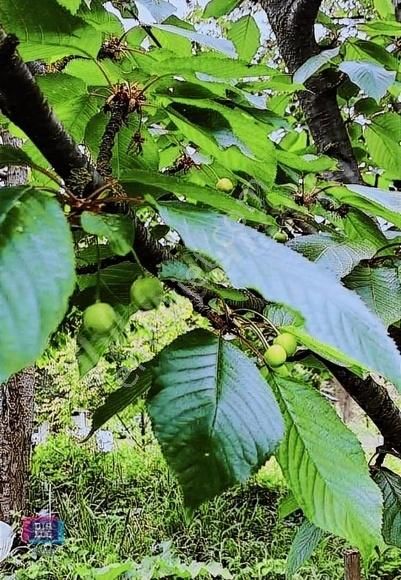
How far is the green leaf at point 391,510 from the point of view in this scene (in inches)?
20.9

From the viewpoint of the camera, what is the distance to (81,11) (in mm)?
353

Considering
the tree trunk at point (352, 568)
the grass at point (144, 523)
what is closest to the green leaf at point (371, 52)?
the tree trunk at point (352, 568)

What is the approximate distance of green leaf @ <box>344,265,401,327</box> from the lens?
42cm

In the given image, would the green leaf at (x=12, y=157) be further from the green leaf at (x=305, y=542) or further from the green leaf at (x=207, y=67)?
the green leaf at (x=305, y=542)

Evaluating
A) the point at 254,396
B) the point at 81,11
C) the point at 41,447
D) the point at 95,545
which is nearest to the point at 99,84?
the point at 81,11

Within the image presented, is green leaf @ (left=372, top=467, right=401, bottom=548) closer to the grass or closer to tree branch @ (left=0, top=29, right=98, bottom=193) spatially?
tree branch @ (left=0, top=29, right=98, bottom=193)

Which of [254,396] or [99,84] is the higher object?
[99,84]

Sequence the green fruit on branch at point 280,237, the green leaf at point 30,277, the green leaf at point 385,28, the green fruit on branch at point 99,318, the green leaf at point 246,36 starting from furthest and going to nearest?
the green leaf at point 246,36 → the green leaf at point 385,28 → the green fruit on branch at point 280,237 → the green fruit on branch at point 99,318 → the green leaf at point 30,277

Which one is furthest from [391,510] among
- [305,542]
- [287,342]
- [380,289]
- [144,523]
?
[144,523]

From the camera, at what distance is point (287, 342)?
0.95ft

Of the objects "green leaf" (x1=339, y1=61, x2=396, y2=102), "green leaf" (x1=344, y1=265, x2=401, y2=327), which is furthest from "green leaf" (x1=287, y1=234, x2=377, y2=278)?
"green leaf" (x1=339, y1=61, x2=396, y2=102)

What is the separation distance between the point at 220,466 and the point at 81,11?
26 cm

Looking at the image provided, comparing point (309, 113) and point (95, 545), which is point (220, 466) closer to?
point (309, 113)

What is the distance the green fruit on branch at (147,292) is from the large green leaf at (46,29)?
103mm
